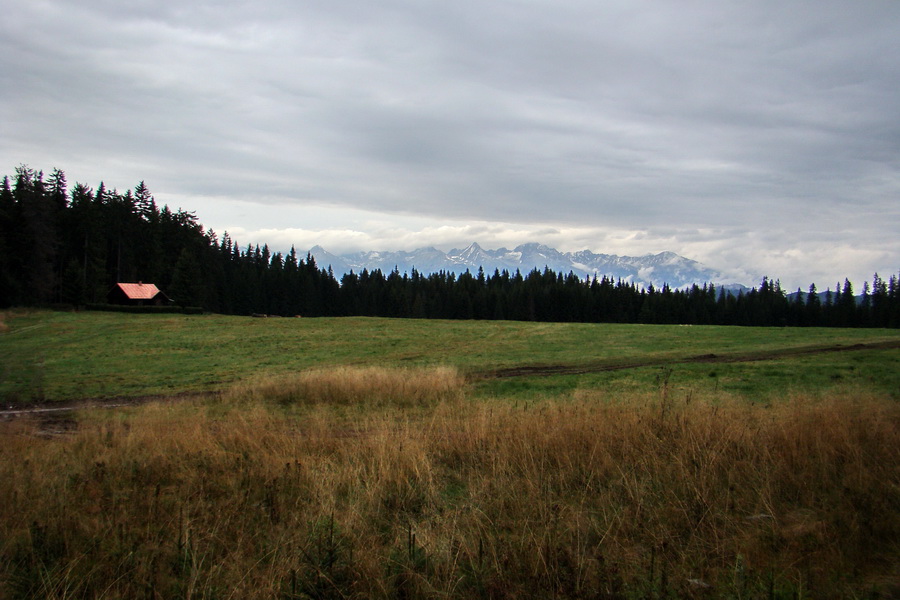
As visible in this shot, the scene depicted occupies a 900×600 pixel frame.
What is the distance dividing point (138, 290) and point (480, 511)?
86057 mm

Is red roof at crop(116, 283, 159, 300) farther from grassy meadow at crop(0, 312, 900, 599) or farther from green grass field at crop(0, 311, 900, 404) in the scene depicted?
grassy meadow at crop(0, 312, 900, 599)

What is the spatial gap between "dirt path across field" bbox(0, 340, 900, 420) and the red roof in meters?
66.4

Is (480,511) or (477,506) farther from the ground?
(480,511)

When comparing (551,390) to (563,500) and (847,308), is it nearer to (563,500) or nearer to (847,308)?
(563,500)

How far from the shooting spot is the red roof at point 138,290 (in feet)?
253

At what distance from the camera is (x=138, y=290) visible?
78.2 meters

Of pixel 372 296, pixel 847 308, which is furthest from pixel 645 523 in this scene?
pixel 847 308

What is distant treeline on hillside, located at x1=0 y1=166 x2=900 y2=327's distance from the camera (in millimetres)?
70000

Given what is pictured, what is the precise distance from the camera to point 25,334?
4394cm

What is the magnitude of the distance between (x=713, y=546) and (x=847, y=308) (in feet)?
449

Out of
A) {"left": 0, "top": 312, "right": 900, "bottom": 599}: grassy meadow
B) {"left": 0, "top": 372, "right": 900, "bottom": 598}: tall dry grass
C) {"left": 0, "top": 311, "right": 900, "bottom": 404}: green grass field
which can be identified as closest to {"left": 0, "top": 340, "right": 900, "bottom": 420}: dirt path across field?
{"left": 0, "top": 311, "right": 900, "bottom": 404}: green grass field

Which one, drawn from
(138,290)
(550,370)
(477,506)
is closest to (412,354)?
(550,370)

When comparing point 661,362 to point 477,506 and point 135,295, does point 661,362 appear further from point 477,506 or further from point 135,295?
point 135,295

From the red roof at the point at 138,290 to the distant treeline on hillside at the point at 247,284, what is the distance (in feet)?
9.34
